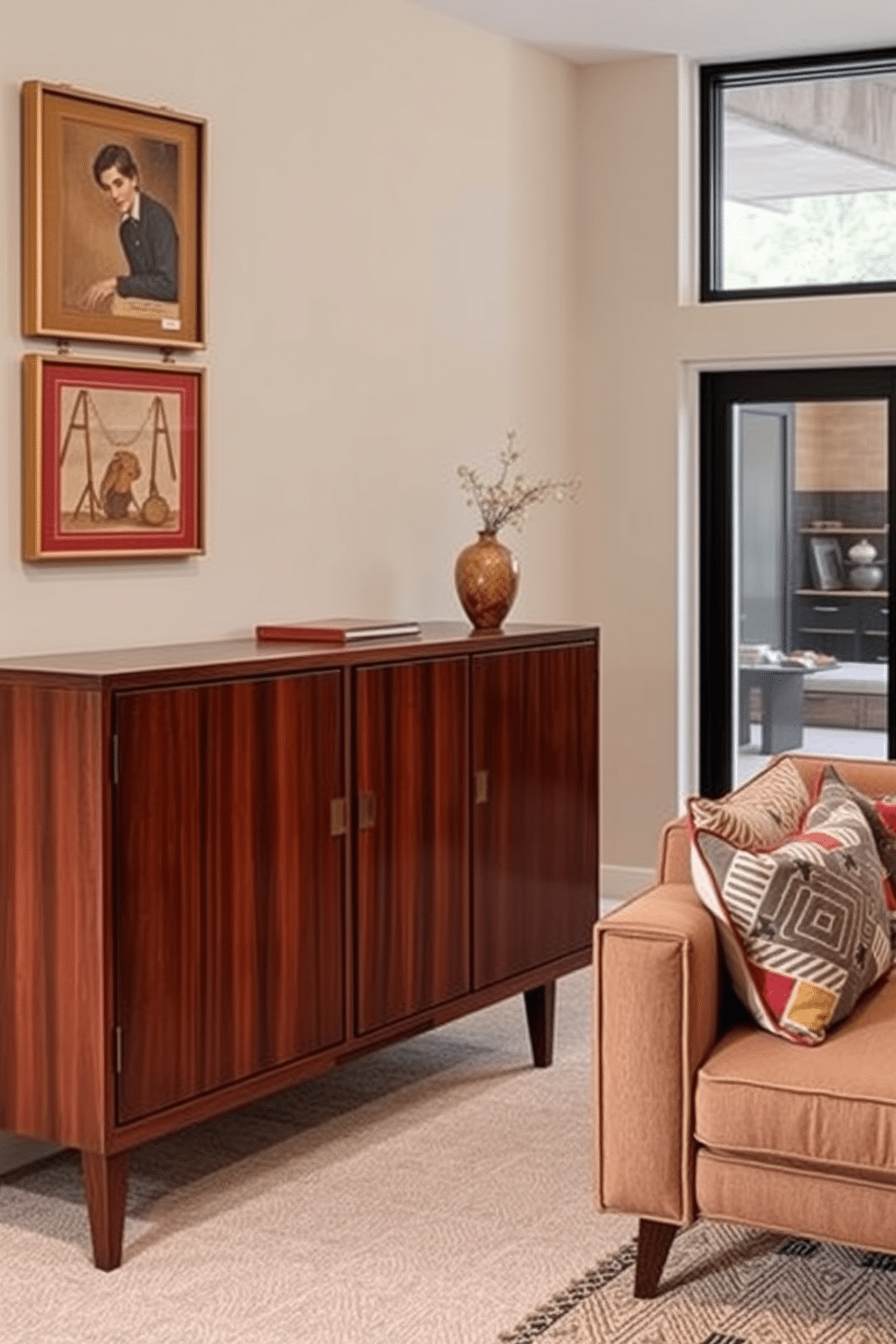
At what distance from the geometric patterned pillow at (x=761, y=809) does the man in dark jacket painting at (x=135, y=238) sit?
5.58ft

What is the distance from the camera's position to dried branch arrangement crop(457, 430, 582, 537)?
544cm

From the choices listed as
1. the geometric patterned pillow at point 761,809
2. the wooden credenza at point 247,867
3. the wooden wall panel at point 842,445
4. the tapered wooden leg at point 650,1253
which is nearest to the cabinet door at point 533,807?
the wooden credenza at point 247,867

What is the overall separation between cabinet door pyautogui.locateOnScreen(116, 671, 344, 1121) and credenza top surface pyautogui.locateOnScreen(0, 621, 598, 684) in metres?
0.04

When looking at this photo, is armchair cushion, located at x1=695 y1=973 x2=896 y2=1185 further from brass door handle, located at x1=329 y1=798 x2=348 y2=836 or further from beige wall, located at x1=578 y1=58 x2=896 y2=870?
beige wall, located at x1=578 y1=58 x2=896 y2=870

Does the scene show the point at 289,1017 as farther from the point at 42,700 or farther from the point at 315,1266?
the point at 42,700

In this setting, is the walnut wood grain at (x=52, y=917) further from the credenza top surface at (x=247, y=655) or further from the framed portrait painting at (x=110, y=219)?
the framed portrait painting at (x=110, y=219)

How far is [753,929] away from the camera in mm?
3287

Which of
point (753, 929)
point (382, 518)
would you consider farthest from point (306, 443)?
point (753, 929)

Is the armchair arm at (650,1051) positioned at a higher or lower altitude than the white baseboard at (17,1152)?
higher

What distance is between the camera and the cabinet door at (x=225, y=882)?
3.57m

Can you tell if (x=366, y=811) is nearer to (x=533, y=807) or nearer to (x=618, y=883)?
(x=533, y=807)

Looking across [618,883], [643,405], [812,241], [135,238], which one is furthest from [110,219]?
[618,883]

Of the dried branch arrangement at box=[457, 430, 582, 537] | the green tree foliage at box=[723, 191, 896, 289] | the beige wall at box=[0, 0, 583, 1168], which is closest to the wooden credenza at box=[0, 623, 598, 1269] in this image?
the beige wall at box=[0, 0, 583, 1168]

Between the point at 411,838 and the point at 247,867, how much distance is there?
1.94 feet
